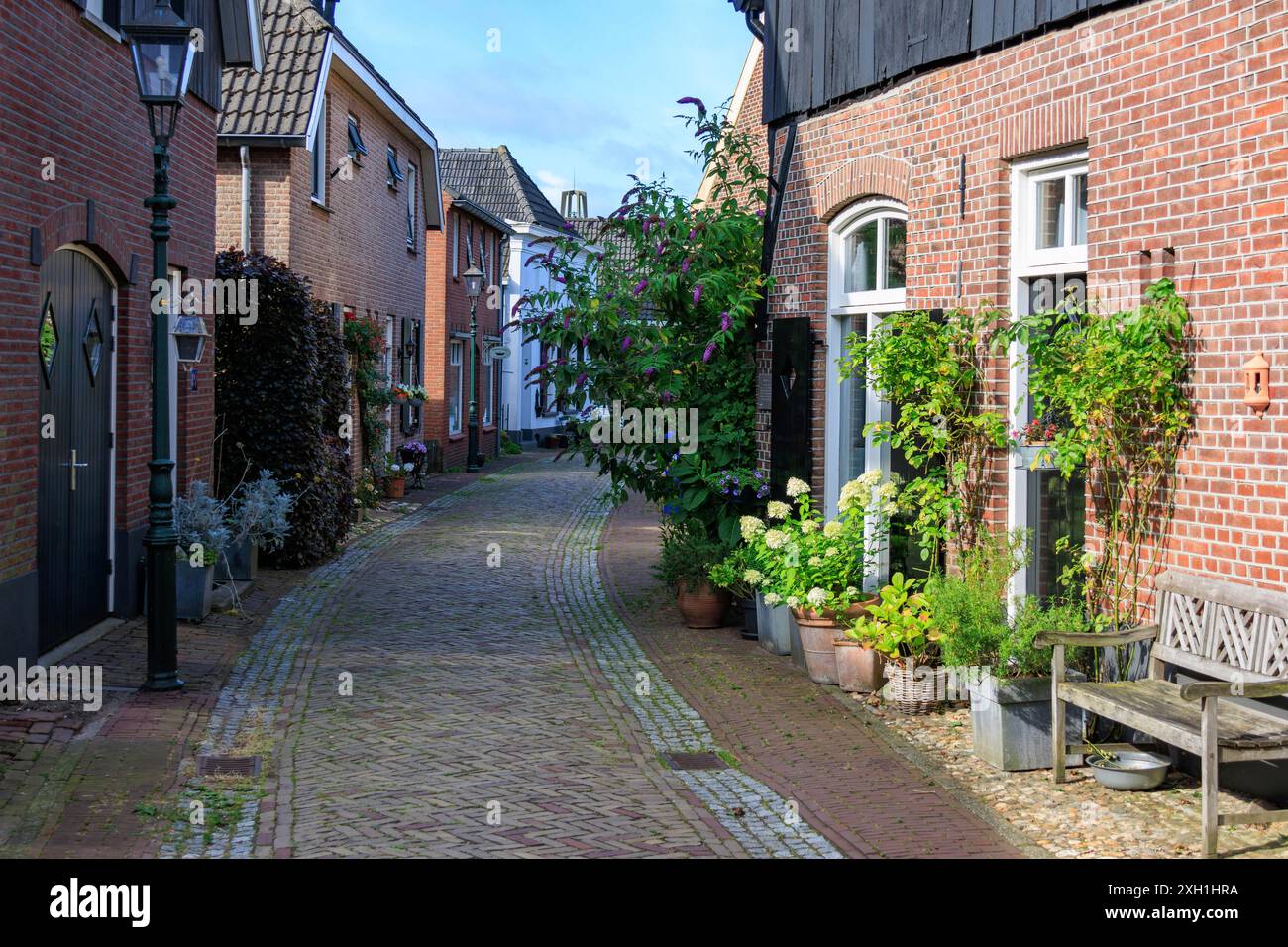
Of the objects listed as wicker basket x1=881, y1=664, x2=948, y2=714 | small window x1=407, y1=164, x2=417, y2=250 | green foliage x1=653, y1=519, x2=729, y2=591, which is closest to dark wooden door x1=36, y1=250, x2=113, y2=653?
green foliage x1=653, y1=519, x2=729, y2=591

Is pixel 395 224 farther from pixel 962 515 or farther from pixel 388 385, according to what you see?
pixel 962 515

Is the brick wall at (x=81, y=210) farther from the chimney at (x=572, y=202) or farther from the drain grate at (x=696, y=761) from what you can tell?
the chimney at (x=572, y=202)

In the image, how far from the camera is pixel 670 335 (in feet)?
38.1

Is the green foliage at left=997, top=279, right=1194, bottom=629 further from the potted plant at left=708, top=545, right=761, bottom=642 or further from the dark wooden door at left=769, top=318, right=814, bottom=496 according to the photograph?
the potted plant at left=708, top=545, right=761, bottom=642

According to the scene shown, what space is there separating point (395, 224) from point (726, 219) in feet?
43.4

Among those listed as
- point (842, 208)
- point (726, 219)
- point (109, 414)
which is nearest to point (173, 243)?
point (109, 414)

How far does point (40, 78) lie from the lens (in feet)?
28.3

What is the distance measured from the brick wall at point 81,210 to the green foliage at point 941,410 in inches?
200

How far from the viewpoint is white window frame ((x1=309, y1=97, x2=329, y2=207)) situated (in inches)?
731

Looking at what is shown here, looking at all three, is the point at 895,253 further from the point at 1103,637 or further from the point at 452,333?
the point at 452,333

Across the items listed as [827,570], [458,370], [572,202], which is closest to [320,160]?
[827,570]

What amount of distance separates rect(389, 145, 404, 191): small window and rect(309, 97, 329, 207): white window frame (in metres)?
4.24

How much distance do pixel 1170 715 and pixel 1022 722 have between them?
1103 mm
